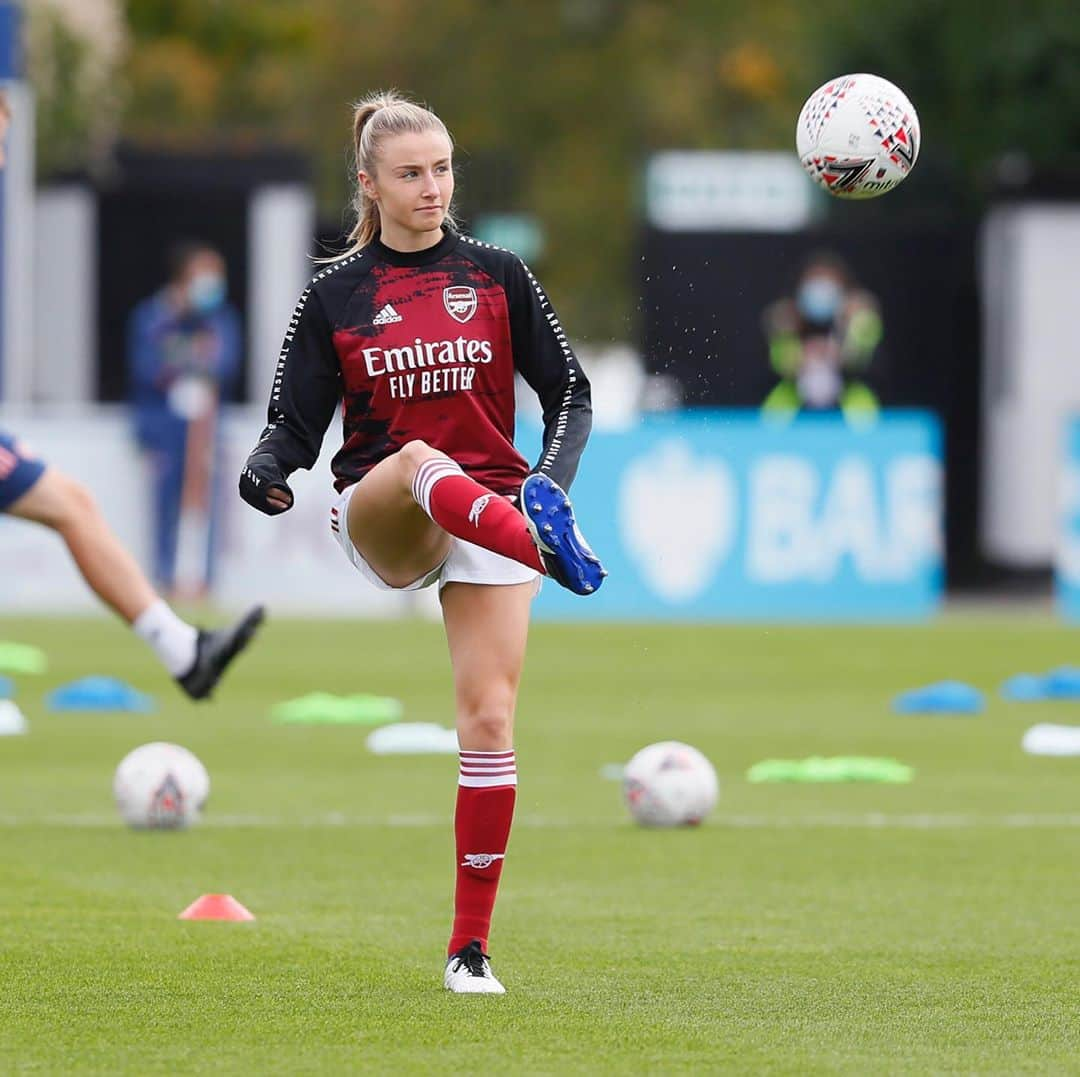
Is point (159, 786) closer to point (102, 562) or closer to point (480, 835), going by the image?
point (102, 562)

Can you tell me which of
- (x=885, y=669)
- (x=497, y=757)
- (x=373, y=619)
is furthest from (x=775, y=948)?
(x=373, y=619)

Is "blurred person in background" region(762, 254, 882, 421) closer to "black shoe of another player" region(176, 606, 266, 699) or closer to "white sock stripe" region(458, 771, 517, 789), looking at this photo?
"black shoe of another player" region(176, 606, 266, 699)

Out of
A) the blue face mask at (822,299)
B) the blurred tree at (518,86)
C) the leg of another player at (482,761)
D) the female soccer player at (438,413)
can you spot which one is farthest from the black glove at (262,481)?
the blurred tree at (518,86)

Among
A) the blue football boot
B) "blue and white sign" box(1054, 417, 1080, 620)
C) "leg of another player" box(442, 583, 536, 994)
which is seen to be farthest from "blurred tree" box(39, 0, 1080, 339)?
the blue football boot

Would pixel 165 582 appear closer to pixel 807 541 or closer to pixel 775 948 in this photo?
pixel 807 541

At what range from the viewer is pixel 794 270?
29.2 metres

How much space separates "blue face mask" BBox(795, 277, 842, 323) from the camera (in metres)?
27.2

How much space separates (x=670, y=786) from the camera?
10.4 meters

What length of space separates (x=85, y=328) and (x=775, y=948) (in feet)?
80.9

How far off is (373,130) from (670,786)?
379 cm

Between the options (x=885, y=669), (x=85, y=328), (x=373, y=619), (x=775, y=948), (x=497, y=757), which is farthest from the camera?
(x=85, y=328)

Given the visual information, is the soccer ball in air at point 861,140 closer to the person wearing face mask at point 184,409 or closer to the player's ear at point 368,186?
the player's ear at point 368,186

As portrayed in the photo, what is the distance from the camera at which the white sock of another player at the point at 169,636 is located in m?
9.75

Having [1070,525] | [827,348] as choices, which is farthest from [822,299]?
[1070,525]
